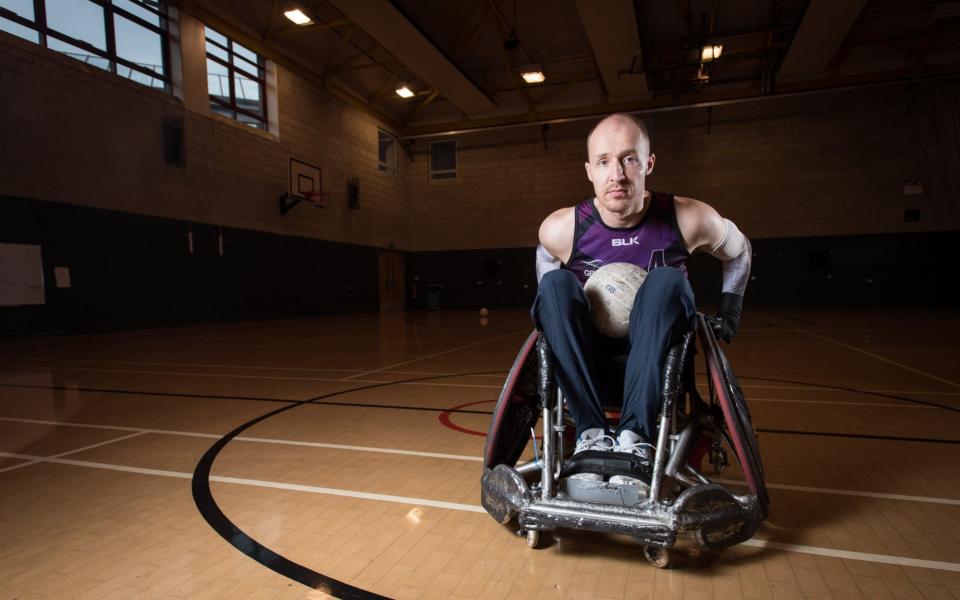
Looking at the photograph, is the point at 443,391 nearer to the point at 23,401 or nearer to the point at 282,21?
the point at 23,401

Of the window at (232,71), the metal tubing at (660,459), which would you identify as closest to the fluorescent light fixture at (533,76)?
the window at (232,71)

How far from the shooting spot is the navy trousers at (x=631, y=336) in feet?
5.05

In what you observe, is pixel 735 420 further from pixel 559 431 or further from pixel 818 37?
pixel 818 37

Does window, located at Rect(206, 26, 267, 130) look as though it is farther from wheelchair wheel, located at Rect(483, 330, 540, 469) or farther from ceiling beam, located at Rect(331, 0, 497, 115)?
wheelchair wheel, located at Rect(483, 330, 540, 469)

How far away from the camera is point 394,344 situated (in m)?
8.10

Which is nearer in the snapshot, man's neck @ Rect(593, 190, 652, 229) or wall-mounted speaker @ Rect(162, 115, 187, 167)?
man's neck @ Rect(593, 190, 652, 229)

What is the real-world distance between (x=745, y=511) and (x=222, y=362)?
594 centimetres

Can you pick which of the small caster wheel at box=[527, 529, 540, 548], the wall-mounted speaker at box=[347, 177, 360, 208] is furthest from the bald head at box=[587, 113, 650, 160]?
the wall-mounted speaker at box=[347, 177, 360, 208]

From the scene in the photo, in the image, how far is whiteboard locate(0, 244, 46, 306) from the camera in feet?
26.6

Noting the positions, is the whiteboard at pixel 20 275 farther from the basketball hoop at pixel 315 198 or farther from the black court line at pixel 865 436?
the black court line at pixel 865 436

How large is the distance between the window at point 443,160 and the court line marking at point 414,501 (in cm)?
1762

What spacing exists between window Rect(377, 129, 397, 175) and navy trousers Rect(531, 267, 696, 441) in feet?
59.2

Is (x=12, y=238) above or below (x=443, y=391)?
above

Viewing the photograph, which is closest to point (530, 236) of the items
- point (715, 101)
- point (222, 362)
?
point (715, 101)
